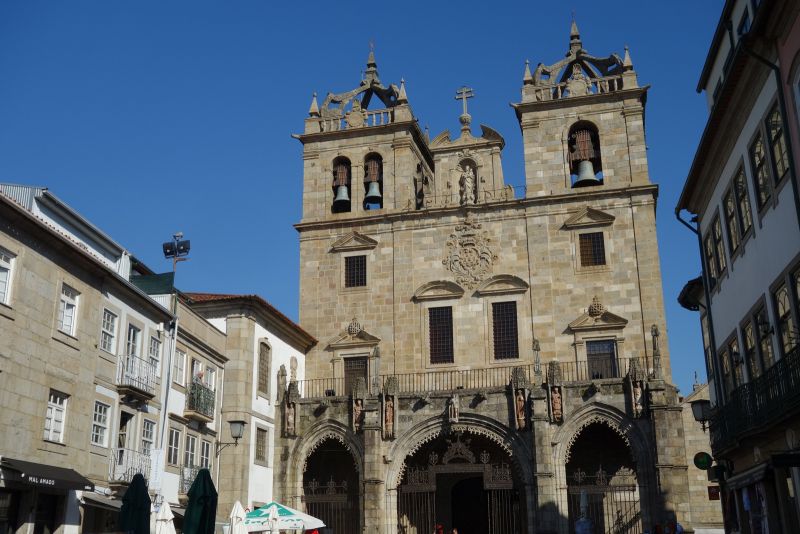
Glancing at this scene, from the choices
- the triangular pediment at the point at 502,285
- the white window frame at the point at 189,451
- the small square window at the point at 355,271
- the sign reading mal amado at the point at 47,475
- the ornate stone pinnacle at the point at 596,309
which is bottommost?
the sign reading mal amado at the point at 47,475

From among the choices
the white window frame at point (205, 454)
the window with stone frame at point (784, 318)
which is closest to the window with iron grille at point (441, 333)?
the white window frame at point (205, 454)

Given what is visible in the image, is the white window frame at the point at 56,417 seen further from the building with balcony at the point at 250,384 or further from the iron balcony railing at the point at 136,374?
the building with balcony at the point at 250,384

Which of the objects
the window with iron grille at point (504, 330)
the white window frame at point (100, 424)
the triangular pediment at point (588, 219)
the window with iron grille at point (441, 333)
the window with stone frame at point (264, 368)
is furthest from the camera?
the window with iron grille at point (441, 333)

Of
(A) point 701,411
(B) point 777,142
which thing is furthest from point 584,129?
(B) point 777,142

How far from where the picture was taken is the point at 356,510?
3219cm

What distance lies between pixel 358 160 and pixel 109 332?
54.0ft

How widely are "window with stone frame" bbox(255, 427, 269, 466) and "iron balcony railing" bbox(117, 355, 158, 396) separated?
20.6ft

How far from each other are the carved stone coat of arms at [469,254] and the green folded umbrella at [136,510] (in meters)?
18.3

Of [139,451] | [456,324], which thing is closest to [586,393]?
[456,324]

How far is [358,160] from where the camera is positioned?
3762 centimetres

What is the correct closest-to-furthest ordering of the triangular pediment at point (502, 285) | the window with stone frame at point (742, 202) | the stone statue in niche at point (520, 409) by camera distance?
the window with stone frame at point (742, 202) < the stone statue in niche at point (520, 409) < the triangular pediment at point (502, 285)

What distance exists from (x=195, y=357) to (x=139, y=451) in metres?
4.66

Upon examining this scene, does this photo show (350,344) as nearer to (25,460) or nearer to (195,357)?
(195,357)

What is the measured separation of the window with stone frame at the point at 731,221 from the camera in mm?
19938
